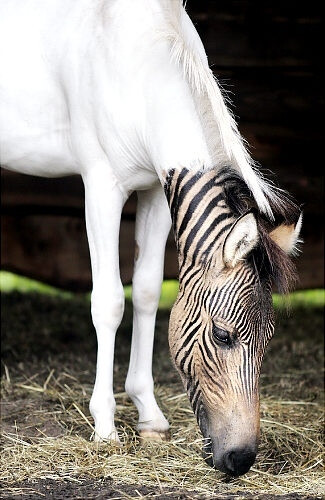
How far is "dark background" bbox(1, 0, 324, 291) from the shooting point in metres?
5.89

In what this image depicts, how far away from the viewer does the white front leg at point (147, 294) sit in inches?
155

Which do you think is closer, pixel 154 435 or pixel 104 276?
pixel 104 276

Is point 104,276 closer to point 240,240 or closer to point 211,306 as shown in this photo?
point 211,306

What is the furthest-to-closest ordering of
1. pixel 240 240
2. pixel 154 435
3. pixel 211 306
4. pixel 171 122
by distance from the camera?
1. pixel 154 435
2. pixel 171 122
3. pixel 211 306
4. pixel 240 240

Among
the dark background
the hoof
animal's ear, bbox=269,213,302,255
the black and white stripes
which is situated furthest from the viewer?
the dark background

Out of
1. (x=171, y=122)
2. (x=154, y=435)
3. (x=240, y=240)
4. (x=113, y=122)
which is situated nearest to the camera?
(x=240, y=240)

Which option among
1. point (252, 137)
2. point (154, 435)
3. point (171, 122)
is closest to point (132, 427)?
point (154, 435)

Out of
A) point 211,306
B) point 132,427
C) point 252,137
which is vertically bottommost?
point 132,427

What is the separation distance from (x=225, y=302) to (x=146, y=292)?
3.02 feet

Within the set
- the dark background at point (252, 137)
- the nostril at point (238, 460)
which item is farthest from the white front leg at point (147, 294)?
the dark background at point (252, 137)

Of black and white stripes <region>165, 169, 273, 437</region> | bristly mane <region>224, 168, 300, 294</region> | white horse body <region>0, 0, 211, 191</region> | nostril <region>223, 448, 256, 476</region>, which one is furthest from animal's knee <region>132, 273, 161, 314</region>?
nostril <region>223, 448, 256, 476</region>

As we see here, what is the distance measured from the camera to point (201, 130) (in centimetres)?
335

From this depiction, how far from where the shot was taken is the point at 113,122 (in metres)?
3.62

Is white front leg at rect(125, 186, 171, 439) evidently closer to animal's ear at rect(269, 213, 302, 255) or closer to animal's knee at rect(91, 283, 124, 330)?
animal's knee at rect(91, 283, 124, 330)
